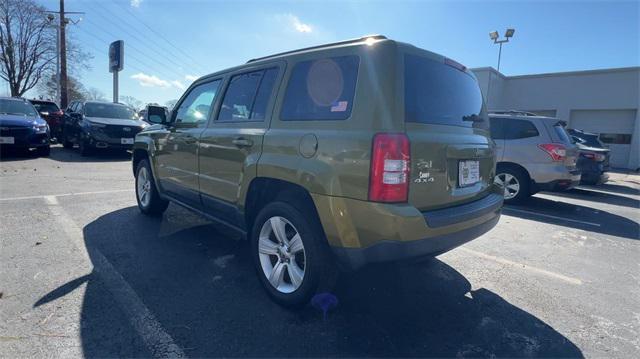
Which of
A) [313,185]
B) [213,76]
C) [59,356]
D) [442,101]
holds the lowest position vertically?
[59,356]

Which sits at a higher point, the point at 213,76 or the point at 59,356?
the point at 213,76

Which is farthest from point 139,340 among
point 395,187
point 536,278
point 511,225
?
point 511,225

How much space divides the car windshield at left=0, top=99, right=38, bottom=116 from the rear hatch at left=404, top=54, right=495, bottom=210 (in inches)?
494

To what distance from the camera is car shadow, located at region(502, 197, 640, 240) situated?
5656mm

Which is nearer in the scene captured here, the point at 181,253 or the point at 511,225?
the point at 181,253

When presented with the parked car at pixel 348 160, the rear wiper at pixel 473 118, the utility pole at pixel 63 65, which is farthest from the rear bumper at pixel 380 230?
the utility pole at pixel 63 65

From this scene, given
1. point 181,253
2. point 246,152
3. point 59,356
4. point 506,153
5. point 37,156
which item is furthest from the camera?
point 37,156

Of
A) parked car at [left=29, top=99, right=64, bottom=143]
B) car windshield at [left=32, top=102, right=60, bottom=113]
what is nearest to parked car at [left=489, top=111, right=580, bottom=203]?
parked car at [left=29, top=99, right=64, bottom=143]

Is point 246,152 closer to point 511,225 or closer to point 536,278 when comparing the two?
point 536,278

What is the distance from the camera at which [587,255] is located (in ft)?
14.2

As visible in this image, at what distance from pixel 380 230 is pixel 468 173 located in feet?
3.43

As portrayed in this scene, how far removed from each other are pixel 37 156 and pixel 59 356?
11345mm

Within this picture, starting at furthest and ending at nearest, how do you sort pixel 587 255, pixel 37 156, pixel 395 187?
pixel 37 156, pixel 587 255, pixel 395 187

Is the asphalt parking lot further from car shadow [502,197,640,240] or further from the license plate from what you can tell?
the license plate
